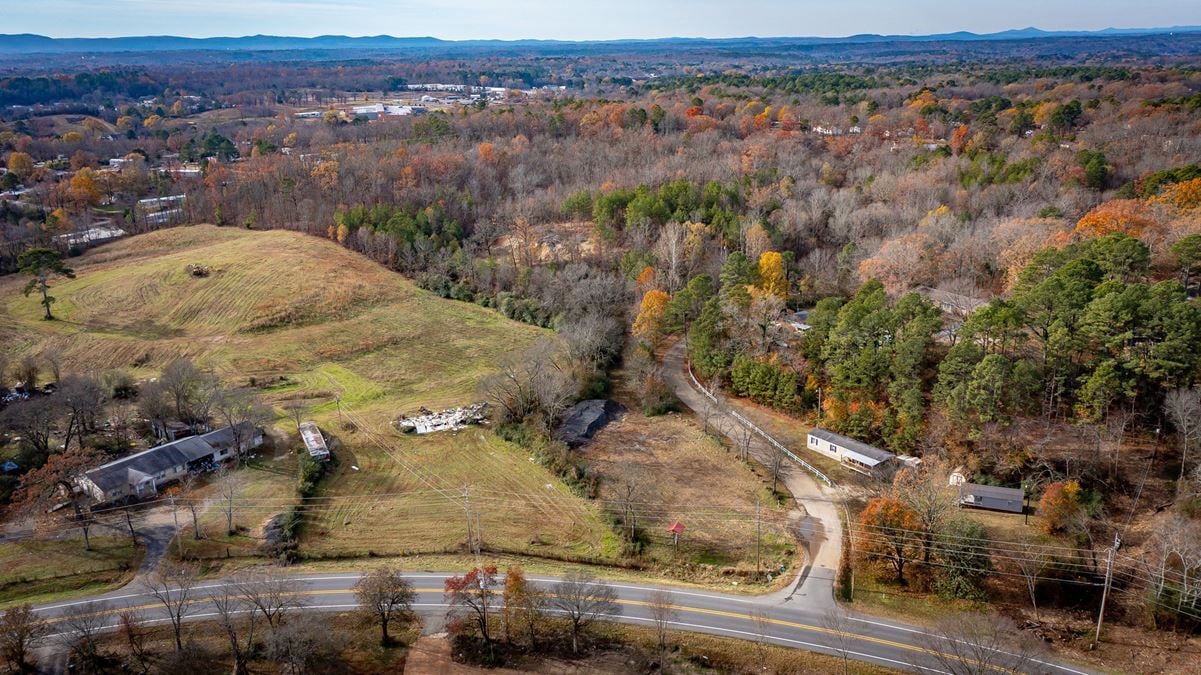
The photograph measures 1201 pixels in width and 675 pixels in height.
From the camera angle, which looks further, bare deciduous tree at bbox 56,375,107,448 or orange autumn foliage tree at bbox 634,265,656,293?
orange autumn foliage tree at bbox 634,265,656,293

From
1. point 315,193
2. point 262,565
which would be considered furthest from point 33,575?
point 315,193

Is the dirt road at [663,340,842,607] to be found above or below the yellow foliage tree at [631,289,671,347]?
below

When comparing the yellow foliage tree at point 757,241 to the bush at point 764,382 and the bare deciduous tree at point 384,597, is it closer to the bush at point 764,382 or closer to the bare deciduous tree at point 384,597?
the bush at point 764,382

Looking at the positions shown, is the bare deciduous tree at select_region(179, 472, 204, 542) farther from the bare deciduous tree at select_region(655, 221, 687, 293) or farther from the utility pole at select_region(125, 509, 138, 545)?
the bare deciduous tree at select_region(655, 221, 687, 293)

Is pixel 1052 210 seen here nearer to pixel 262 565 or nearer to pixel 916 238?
pixel 916 238

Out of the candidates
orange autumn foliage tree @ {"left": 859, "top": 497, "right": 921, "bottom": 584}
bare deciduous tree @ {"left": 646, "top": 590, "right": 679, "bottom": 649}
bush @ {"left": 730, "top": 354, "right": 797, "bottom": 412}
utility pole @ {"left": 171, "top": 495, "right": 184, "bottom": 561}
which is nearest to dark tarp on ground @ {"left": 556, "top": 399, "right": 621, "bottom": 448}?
bush @ {"left": 730, "top": 354, "right": 797, "bottom": 412}

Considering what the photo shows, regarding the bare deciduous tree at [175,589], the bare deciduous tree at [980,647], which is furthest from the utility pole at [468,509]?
the bare deciduous tree at [980,647]
